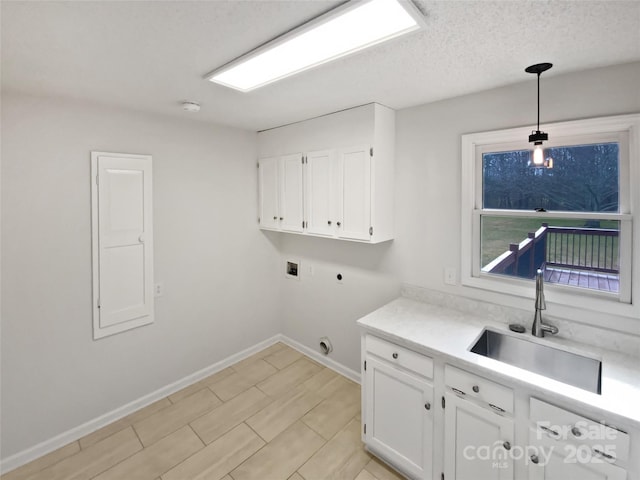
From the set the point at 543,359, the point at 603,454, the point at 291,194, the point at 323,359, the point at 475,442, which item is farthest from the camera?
Result: the point at 323,359

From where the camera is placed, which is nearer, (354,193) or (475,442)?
(475,442)

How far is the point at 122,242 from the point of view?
8.19 feet

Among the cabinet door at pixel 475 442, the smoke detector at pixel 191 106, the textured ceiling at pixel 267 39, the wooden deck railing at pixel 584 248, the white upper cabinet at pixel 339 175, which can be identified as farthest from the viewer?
the white upper cabinet at pixel 339 175

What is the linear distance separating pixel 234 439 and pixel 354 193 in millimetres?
2058

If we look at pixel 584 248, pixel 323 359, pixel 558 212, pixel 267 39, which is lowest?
pixel 323 359

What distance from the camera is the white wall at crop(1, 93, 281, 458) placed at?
6.83 ft

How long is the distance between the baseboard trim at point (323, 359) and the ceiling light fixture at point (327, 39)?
8.47ft

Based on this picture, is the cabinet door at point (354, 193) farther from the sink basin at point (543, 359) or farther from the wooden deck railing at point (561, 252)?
the sink basin at point (543, 359)

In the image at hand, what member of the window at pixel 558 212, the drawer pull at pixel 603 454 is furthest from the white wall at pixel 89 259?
Result: the drawer pull at pixel 603 454

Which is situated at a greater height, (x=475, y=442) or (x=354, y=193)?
(x=354, y=193)

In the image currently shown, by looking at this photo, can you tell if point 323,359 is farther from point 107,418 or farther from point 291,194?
point 107,418

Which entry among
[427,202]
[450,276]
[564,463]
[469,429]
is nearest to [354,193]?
[427,202]

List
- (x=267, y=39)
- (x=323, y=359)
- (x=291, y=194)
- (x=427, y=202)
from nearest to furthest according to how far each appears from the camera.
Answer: (x=267, y=39), (x=427, y=202), (x=291, y=194), (x=323, y=359)

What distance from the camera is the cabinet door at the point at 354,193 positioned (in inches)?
95.7
